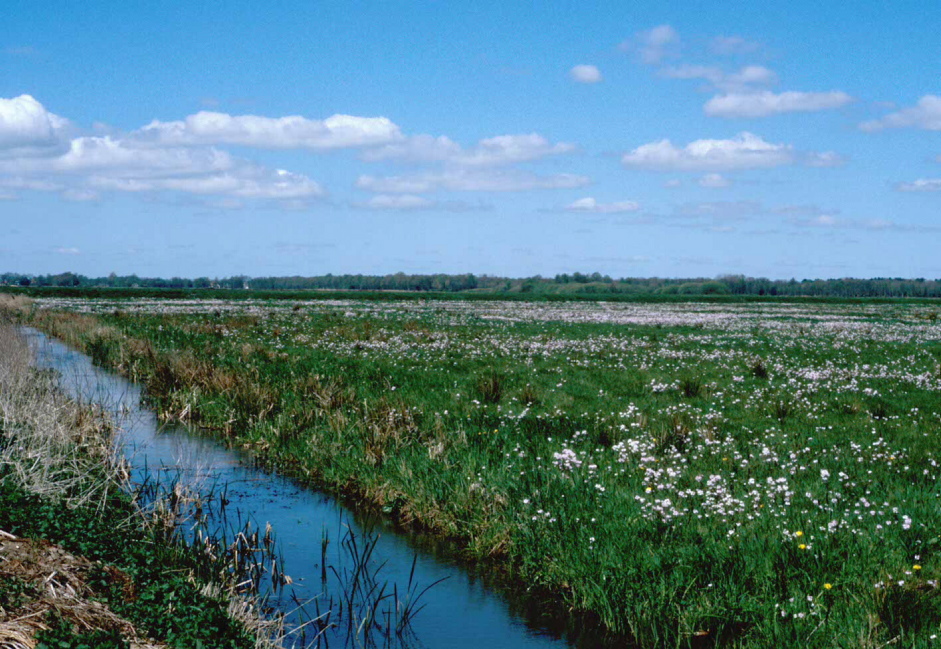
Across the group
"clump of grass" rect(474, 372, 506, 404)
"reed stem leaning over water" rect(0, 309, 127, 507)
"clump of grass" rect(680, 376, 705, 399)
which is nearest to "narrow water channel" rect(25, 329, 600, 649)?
"reed stem leaning over water" rect(0, 309, 127, 507)

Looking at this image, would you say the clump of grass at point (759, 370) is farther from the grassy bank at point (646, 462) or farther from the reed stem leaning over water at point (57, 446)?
the reed stem leaning over water at point (57, 446)

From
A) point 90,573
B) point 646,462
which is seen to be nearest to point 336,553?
point 90,573

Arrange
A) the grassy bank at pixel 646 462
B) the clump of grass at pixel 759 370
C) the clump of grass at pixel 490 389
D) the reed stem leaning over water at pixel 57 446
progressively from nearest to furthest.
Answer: the grassy bank at pixel 646 462, the reed stem leaning over water at pixel 57 446, the clump of grass at pixel 490 389, the clump of grass at pixel 759 370

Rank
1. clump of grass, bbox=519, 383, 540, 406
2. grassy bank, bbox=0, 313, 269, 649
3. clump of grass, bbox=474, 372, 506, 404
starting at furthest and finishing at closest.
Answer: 1. clump of grass, bbox=474, 372, 506, 404
2. clump of grass, bbox=519, 383, 540, 406
3. grassy bank, bbox=0, 313, 269, 649

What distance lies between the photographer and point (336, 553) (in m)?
9.05

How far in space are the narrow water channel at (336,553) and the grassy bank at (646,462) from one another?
511 millimetres

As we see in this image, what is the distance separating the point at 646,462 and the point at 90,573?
750 cm

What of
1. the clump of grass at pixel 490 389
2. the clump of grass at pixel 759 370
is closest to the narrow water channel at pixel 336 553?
the clump of grass at pixel 490 389

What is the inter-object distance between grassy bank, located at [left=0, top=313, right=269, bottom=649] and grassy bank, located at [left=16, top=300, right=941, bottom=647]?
3533 mm

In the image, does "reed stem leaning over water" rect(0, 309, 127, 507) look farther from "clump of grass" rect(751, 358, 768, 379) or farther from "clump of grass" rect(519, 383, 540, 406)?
"clump of grass" rect(751, 358, 768, 379)

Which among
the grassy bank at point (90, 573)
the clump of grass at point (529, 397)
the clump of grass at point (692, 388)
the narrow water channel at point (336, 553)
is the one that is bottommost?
the narrow water channel at point (336, 553)

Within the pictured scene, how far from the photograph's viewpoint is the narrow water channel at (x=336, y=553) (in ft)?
23.7

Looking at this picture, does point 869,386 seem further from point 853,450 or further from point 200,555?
point 200,555

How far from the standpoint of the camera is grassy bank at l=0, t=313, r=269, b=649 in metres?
5.79
